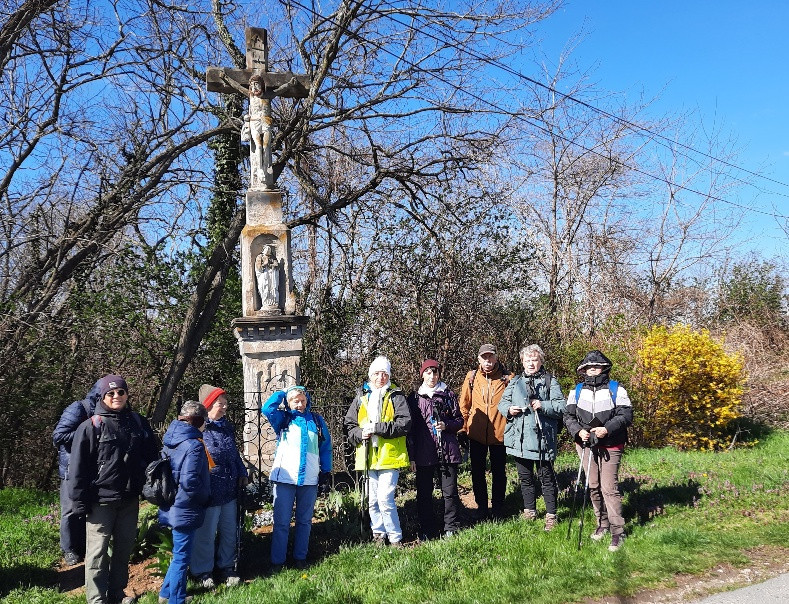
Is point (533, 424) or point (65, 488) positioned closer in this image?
point (65, 488)

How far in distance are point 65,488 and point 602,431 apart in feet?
14.8

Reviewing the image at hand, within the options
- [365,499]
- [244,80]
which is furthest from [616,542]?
[244,80]

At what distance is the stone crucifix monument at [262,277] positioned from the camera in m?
6.89

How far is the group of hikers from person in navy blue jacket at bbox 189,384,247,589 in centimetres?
1

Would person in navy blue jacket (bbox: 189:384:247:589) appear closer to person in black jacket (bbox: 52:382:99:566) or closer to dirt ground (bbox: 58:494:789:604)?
dirt ground (bbox: 58:494:789:604)

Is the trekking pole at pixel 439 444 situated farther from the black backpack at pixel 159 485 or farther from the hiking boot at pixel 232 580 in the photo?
the black backpack at pixel 159 485

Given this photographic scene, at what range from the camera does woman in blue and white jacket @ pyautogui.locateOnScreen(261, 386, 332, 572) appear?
5262 mm

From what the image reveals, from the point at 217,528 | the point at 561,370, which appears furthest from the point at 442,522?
the point at 561,370

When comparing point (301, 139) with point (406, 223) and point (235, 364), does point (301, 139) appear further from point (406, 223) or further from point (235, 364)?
point (235, 364)

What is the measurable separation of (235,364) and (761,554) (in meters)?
9.15

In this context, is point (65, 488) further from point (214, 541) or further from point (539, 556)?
point (539, 556)

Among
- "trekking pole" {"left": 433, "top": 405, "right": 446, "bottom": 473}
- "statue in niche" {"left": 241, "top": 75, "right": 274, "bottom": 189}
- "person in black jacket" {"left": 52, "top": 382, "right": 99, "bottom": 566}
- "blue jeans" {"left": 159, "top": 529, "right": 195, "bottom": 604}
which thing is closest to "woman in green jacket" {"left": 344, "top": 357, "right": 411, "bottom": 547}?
"trekking pole" {"left": 433, "top": 405, "right": 446, "bottom": 473}

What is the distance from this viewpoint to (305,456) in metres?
5.32

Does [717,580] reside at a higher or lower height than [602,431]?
lower
